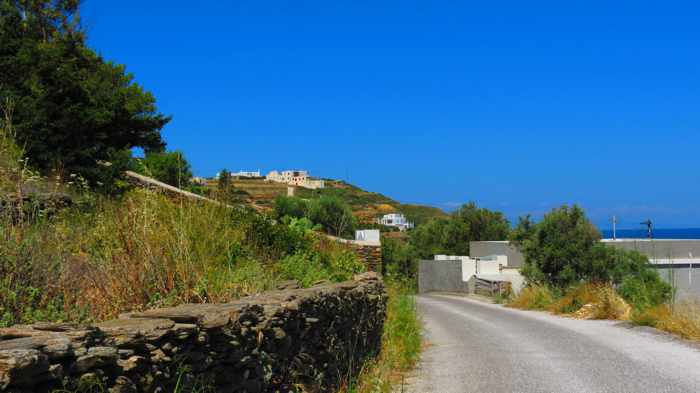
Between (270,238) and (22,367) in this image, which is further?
(270,238)

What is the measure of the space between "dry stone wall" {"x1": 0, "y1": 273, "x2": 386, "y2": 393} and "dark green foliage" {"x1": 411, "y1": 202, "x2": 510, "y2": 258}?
57722 millimetres

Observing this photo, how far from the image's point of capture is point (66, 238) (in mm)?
8148

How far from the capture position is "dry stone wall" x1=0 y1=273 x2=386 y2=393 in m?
3.34

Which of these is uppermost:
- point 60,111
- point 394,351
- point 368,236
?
point 60,111

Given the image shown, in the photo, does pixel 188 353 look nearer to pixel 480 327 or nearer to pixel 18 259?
pixel 18 259

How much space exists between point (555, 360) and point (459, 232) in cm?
5463

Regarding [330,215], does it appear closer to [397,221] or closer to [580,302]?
[580,302]

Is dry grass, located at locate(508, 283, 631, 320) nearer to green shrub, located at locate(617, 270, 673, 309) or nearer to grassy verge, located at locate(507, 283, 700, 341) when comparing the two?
grassy verge, located at locate(507, 283, 700, 341)

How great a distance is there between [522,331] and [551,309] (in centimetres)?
746

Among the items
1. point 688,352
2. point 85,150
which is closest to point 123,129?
point 85,150

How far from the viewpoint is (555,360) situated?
12.0 metres

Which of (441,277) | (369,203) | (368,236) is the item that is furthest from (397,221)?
(368,236)

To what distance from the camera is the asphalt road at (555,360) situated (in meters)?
9.70

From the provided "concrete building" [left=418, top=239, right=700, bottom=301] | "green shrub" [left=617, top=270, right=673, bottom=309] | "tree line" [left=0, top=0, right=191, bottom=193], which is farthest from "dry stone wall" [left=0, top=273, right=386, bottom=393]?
"concrete building" [left=418, top=239, right=700, bottom=301]
